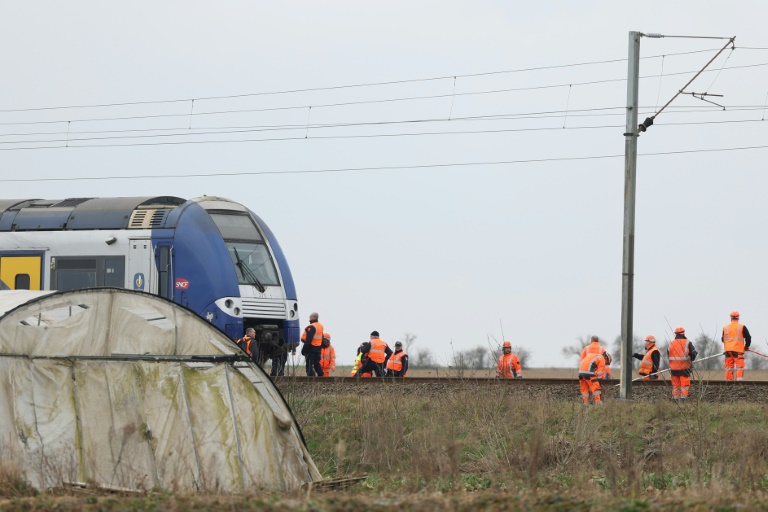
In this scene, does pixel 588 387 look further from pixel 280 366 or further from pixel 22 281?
pixel 22 281

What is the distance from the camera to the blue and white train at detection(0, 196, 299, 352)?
21953 mm

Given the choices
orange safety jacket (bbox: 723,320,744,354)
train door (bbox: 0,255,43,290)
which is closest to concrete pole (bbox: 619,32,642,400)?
orange safety jacket (bbox: 723,320,744,354)

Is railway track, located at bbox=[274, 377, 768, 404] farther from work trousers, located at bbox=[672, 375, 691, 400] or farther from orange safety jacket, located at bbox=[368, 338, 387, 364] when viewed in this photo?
orange safety jacket, located at bbox=[368, 338, 387, 364]

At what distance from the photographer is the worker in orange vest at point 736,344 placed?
2291 centimetres

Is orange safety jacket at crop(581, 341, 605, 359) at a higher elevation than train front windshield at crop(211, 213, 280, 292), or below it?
below

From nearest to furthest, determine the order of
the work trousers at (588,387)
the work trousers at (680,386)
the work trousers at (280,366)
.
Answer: the work trousers at (280,366), the work trousers at (680,386), the work trousers at (588,387)

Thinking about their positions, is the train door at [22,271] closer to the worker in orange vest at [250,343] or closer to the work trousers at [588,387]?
the worker in orange vest at [250,343]

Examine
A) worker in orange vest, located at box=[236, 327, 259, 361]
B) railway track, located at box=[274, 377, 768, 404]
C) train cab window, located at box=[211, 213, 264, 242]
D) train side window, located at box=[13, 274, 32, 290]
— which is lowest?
railway track, located at box=[274, 377, 768, 404]

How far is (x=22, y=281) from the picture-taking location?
2286 cm

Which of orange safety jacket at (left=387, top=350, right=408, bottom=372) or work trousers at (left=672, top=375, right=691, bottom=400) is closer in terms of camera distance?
work trousers at (left=672, top=375, right=691, bottom=400)

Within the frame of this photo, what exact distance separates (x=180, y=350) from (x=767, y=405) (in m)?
10.5

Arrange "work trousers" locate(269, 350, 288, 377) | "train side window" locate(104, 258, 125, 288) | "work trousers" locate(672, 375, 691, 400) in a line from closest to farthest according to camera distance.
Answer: "work trousers" locate(269, 350, 288, 377)
"work trousers" locate(672, 375, 691, 400)
"train side window" locate(104, 258, 125, 288)

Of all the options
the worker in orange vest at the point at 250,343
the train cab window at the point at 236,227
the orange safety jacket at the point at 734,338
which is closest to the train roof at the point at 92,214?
the train cab window at the point at 236,227

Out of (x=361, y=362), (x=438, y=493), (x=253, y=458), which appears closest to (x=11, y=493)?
(x=253, y=458)
